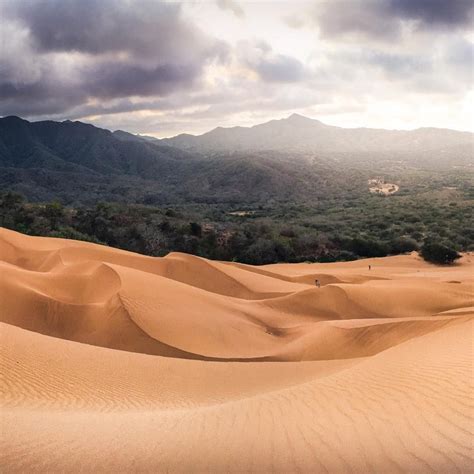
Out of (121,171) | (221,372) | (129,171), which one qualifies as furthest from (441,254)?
(129,171)

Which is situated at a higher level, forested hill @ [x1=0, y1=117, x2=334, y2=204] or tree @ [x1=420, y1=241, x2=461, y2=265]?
forested hill @ [x1=0, y1=117, x2=334, y2=204]

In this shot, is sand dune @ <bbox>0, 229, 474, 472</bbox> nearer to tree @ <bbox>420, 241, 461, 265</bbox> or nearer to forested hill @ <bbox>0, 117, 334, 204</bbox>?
tree @ <bbox>420, 241, 461, 265</bbox>

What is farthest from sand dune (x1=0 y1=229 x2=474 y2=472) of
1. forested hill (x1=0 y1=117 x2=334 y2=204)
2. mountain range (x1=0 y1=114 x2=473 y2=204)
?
mountain range (x1=0 y1=114 x2=473 y2=204)

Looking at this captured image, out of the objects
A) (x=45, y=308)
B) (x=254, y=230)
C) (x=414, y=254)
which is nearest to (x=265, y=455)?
(x=45, y=308)

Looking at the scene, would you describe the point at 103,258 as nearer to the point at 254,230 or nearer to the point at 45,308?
the point at 45,308

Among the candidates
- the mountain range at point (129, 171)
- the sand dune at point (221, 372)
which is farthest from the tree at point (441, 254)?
the mountain range at point (129, 171)

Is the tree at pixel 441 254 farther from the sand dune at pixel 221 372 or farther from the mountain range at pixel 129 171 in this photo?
the mountain range at pixel 129 171

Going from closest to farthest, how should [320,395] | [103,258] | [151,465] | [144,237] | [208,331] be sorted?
[151,465] < [320,395] < [208,331] < [103,258] < [144,237]

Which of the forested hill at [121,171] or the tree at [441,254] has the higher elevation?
the forested hill at [121,171]
